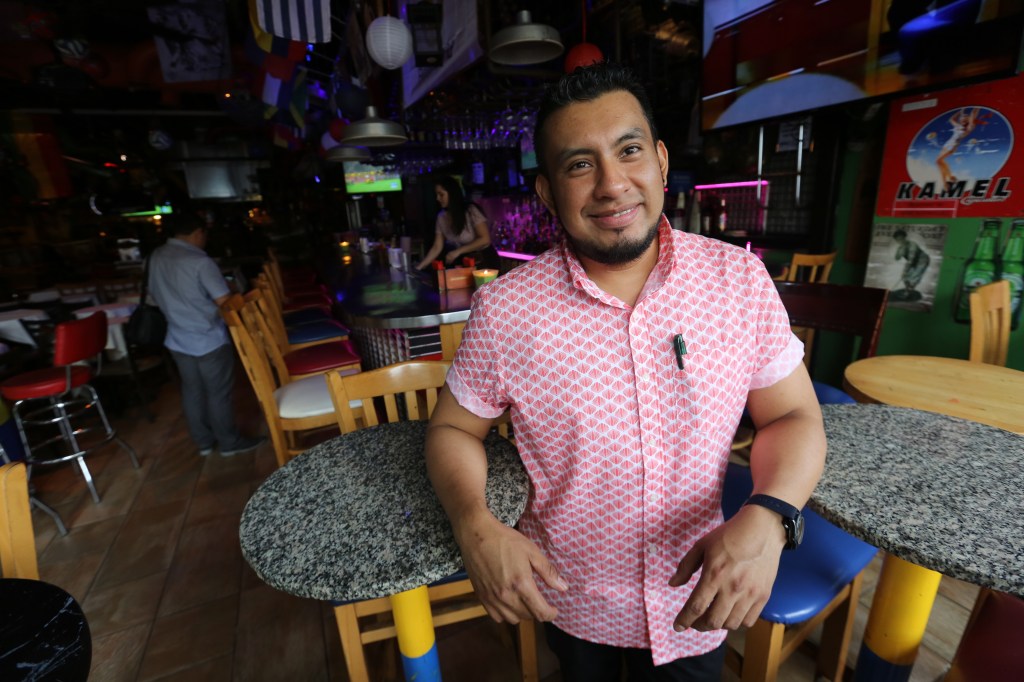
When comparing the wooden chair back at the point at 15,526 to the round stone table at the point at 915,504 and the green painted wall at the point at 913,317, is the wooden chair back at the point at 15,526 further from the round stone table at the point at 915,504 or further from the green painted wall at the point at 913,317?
the green painted wall at the point at 913,317

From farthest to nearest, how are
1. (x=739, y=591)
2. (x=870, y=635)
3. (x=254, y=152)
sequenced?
(x=254, y=152), (x=870, y=635), (x=739, y=591)

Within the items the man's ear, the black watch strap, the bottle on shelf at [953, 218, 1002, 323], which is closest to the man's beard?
the man's ear

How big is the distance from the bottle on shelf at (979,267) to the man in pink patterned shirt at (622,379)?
2.84 meters

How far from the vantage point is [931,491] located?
103cm

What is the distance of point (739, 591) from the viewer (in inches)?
34.1

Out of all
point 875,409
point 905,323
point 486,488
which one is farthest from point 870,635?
point 905,323

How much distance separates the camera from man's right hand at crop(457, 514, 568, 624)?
90 centimetres

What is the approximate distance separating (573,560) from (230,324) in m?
Result: 2.30

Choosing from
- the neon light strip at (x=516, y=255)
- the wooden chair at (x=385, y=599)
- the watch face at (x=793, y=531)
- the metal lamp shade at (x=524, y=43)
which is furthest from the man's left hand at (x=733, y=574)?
the neon light strip at (x=516, y=255)

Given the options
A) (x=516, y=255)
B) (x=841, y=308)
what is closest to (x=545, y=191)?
(x=841, y=308)

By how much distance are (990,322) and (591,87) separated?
2568 millimetres

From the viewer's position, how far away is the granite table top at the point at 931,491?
851 mm

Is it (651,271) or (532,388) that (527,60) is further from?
(532,388)

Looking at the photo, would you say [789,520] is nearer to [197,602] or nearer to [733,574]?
[733,574]
